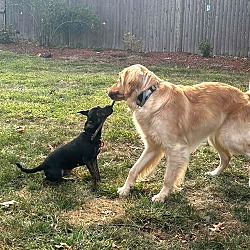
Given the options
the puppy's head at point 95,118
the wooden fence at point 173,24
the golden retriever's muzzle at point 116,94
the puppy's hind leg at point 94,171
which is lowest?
the puppy's hind leg at point 94,171

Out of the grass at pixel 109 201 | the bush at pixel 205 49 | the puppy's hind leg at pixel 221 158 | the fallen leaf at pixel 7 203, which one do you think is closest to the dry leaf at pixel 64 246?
the grass at pixel 109 201

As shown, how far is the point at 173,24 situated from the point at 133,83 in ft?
43.5

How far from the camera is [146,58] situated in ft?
51.4

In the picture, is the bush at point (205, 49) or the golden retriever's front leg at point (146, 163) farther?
the bush at point (205, 49)

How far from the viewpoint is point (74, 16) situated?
18312 mm

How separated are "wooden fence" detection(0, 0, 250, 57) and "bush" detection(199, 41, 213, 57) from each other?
21.7 inches

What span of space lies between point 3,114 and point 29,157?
234 cm

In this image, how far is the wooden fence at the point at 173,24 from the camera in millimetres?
16281

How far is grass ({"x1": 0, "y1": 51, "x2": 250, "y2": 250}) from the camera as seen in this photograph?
3594 mm

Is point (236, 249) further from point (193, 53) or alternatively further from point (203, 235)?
point (193, 53)

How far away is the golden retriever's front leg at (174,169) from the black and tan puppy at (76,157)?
31.3 inches

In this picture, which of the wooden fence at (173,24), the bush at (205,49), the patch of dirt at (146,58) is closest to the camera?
the patch of dirt at (146,58)

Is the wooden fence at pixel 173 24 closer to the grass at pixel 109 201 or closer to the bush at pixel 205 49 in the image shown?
the bush at pixel 205 49

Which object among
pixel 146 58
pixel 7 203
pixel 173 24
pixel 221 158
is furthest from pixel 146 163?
pixel 173 24
